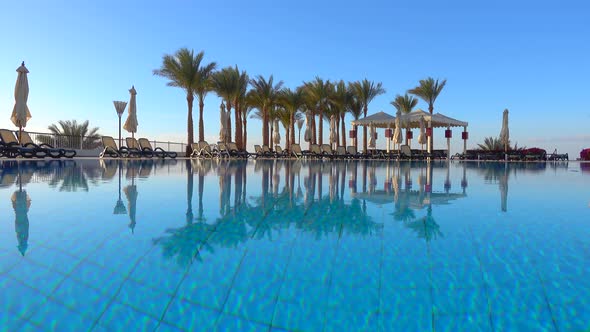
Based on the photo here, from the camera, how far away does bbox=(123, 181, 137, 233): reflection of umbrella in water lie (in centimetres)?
338

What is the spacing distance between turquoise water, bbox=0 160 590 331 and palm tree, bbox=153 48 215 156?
20.2 metres

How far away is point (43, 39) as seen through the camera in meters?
16.1

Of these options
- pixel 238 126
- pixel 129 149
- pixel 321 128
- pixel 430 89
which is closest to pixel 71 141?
pixel 129 149

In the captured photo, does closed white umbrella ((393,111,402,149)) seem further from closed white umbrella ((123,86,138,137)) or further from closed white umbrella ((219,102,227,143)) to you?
closed white umbrella ((123,86,138,137))

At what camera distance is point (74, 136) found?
2136 cm

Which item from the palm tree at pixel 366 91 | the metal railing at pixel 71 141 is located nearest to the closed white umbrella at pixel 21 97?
the metal railing at pixel 71 141

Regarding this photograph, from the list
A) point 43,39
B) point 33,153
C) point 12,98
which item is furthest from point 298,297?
point 43,39

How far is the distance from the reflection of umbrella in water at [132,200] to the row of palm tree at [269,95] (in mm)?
18858

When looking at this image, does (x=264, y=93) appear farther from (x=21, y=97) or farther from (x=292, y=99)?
(x=21, y=97)

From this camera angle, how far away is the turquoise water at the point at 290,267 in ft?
5.70

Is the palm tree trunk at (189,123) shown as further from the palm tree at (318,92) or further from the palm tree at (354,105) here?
the palm tree at (354,105)

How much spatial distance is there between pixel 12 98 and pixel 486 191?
15589 mm

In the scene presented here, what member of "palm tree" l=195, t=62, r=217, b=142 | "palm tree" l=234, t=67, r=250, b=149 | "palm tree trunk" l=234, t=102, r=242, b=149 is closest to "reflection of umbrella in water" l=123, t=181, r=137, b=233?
"palm tree" l=195, t=62, r=217, b=142

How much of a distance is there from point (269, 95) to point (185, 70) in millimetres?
7251
